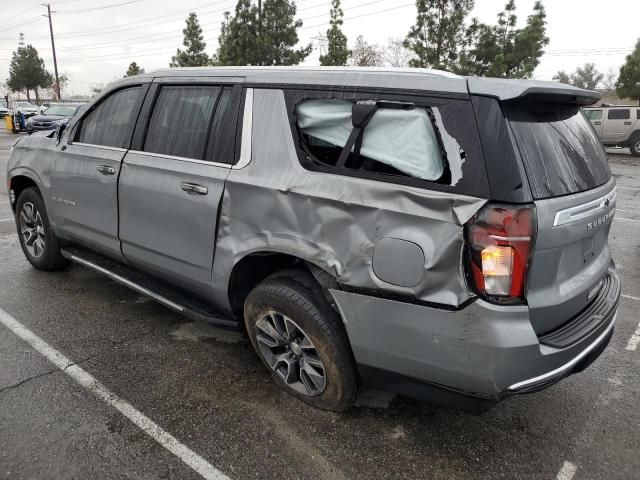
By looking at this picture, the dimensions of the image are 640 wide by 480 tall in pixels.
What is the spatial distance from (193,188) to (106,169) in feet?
3.51

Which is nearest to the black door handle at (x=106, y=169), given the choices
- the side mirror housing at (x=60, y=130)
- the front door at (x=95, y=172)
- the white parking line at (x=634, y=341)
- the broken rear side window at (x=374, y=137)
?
the front door at (x=95, y=172)

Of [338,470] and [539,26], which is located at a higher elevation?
[539,26]

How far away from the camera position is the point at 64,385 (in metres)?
2.88

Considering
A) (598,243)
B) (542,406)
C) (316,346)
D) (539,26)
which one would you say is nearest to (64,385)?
(316,346)


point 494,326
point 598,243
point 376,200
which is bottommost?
point 494,326

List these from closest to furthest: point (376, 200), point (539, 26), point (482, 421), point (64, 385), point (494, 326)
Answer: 1. point (494, 326)
2. point (376, 200)
3. point (482, 421)
4. point (64, 385)
5. point (539, 26)

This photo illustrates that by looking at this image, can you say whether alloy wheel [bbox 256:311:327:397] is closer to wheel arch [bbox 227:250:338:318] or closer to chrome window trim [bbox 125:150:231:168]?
wheel arch [bbox 227:250:338:318]

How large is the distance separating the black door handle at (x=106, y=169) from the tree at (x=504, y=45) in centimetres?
1978

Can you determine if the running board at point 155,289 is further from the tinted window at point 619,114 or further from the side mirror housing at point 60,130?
the tinted window at point 619,114

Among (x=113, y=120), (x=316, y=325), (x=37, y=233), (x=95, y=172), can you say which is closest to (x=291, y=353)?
(x=316, y=325)

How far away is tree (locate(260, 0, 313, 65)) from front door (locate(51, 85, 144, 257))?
24.9 meters

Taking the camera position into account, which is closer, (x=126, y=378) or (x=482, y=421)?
(x=482, y=421)

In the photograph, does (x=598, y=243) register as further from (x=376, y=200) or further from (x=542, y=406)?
(x=376, y=200)

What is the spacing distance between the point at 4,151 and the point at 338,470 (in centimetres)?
1865
